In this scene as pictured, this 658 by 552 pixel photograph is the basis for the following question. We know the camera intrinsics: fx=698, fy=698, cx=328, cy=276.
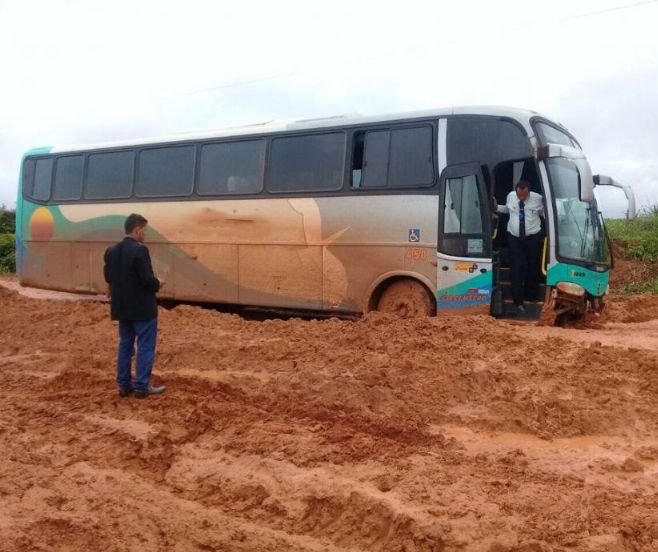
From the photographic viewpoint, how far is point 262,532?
3.90 m

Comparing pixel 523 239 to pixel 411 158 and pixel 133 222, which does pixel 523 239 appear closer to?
pixel 411 158

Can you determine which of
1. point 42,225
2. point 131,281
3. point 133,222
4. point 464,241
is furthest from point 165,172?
point 131,281

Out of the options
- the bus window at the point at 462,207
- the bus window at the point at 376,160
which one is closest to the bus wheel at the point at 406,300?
the bus window at the point at 462,207

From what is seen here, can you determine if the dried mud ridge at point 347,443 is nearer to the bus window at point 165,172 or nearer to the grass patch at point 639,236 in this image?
the bus window at point 165,172

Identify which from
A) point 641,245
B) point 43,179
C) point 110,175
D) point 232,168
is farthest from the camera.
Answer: point 641,245

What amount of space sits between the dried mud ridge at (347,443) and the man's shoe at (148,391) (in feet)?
0.42

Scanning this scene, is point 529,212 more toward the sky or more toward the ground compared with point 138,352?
more toward the sky

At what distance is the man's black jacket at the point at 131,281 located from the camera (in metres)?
6.44

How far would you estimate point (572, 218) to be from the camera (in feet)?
30.5

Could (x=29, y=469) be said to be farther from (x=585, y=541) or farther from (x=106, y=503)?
(x=585, y=541)

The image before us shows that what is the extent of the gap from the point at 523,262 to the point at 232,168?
16.4 feet

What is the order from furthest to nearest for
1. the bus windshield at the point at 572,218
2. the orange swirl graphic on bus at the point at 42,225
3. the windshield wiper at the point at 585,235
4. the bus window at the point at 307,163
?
the orange swirl graphic on bus at the point at 42,225
the bus window at the point at 307,163
the windshield wiper at the point at 585,235
the bus windshield at the point at 572,218

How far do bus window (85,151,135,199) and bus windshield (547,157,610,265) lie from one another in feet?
25.1

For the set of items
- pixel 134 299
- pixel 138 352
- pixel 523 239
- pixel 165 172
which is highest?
pixel 165 172
